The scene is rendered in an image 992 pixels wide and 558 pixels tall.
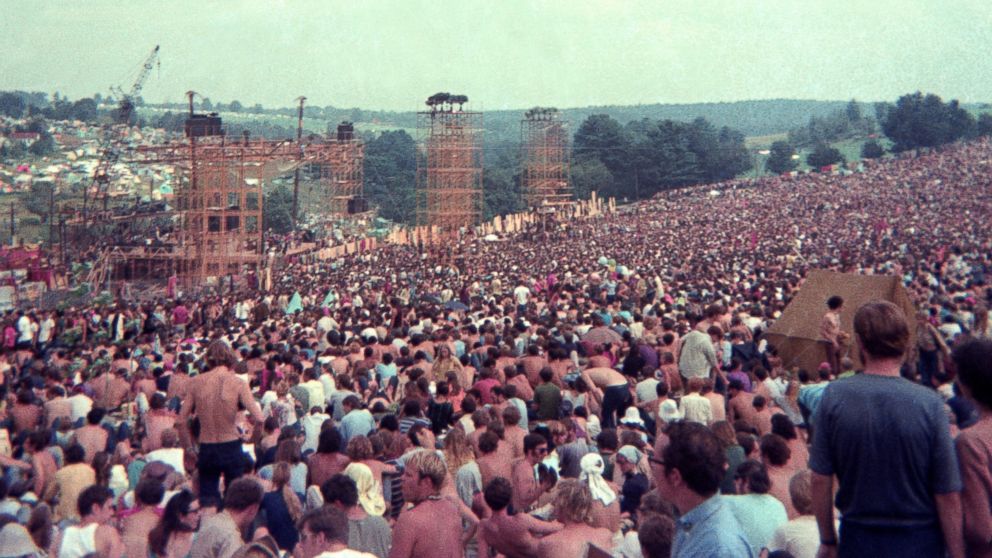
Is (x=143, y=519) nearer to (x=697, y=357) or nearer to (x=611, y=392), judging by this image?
(x=611, y=392)

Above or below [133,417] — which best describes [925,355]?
above

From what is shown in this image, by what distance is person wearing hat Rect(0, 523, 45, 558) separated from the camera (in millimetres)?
6141

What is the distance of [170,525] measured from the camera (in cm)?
606

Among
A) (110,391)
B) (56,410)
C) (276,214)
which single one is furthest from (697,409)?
(276,214)

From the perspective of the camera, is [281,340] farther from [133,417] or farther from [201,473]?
[201,473]

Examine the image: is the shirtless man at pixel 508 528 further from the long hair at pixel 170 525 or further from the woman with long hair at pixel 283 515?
the long hair at pixel 170 525

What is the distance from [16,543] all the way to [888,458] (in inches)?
184

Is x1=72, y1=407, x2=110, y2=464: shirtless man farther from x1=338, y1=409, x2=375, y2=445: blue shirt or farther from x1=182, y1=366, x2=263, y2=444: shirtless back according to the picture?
x1=338, y1=409, x2=375, y2=445: blue shirt

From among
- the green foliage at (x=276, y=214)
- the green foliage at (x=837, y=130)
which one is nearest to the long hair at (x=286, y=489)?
the green foliage at (x=276, y=214)

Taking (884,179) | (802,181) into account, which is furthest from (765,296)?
(802,181)

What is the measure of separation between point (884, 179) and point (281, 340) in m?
51.4

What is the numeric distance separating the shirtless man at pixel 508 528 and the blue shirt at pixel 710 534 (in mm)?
2228

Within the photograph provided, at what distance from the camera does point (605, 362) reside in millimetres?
11391

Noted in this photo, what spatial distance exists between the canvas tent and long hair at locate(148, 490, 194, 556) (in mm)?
8736
